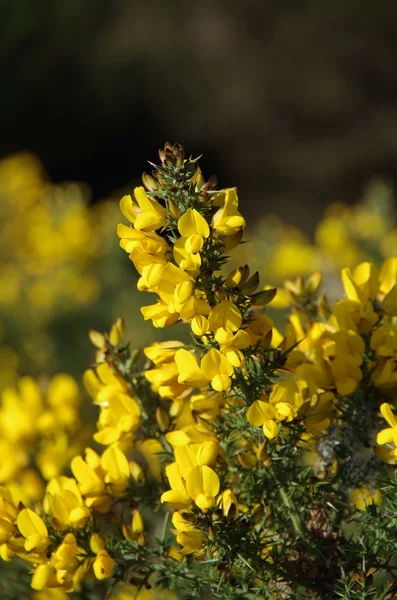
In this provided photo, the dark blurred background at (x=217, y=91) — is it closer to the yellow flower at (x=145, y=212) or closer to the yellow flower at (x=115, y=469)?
the yellow flower at (x=115, y=469)

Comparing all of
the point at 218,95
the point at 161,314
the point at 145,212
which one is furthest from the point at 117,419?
the point at 218,95

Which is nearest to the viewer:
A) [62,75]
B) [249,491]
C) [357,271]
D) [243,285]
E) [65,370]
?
[243,285]

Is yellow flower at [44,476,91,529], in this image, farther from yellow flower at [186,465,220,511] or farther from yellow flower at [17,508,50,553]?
yellow flower at [186,465,220,511]

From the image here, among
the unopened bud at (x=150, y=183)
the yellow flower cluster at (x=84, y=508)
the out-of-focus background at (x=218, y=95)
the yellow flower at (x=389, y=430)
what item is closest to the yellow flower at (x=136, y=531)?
the yellow flower cluster at (x=84, y=508)

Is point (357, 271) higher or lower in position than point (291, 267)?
higher

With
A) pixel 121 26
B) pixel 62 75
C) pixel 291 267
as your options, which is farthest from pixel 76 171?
pixel 291 267

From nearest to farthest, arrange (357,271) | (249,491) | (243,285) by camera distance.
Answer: (243,285)
(249,491)
(357,271)

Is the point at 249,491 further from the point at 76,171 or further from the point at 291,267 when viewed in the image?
the point at 76,171

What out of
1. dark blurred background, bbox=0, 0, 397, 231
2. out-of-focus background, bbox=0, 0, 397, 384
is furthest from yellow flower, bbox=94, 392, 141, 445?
dark blurred background, bbox=0, 0, 397, 231
